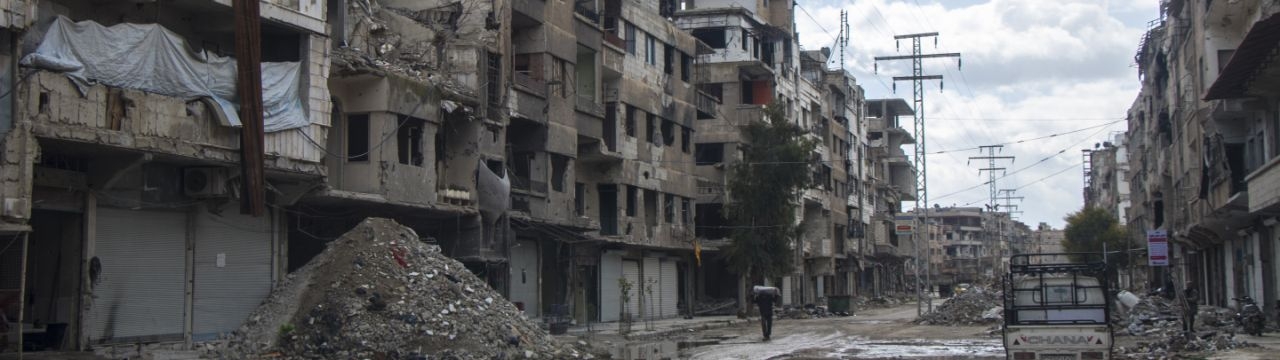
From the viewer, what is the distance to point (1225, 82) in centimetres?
3184

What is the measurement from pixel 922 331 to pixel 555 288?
41.7 feet

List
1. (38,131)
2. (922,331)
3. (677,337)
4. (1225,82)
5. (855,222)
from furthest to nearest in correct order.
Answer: (855,222) < (922,331) < (677,337) < (1225,82) < (38,131)

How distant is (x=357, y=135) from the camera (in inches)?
1190

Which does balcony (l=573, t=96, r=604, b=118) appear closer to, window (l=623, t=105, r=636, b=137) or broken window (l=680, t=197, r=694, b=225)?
window (l=623, t=105, r=636, b=137)

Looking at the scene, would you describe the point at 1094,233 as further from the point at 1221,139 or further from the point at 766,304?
the point at 766,304

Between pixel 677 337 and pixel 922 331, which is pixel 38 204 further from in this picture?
pixel 922 331

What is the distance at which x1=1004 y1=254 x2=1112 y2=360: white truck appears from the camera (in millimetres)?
19266

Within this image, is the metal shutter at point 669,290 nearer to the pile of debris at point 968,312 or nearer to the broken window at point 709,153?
the broken window at point 709,153

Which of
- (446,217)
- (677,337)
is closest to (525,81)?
(446,217)

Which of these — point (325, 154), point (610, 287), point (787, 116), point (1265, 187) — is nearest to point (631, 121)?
point (610, 287)

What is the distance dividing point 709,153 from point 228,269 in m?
39.6

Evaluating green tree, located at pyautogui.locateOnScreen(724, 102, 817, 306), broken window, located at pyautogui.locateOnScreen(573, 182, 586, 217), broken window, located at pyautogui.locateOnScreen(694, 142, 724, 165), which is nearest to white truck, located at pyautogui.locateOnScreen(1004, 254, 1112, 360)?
broken window, located at pyautogui.locateOnScreen(573, 182, 586, 217)

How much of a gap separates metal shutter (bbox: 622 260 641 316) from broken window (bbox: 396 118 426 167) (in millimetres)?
18477

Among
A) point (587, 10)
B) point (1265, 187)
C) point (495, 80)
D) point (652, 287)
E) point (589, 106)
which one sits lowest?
point (652, 287)
